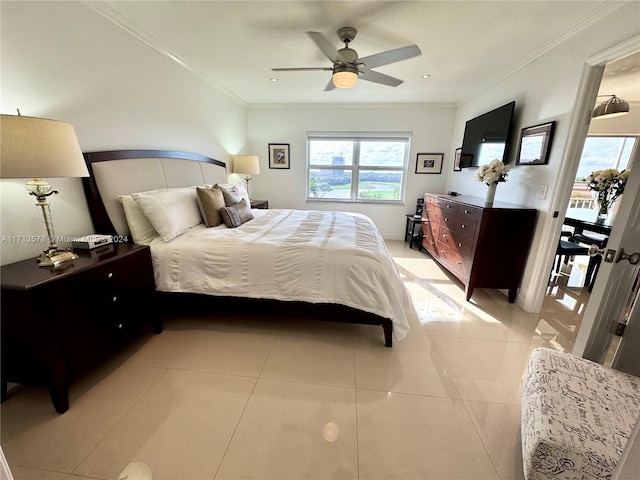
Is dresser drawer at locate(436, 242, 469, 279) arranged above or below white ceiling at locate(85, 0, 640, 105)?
below

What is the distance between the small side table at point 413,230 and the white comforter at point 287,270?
8.56 feet

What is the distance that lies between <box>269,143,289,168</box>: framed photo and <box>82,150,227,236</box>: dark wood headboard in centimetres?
209

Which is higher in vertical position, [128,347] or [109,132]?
[109,132]

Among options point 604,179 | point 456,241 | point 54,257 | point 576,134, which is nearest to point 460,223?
point 456,241

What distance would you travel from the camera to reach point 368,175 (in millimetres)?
4883

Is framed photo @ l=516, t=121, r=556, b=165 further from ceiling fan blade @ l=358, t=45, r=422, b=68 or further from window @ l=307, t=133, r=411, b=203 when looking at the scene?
window @ l=307, t=133, r=411, b=203

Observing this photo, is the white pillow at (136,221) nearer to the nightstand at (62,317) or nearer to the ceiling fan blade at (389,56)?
the nightstand at (62,317)

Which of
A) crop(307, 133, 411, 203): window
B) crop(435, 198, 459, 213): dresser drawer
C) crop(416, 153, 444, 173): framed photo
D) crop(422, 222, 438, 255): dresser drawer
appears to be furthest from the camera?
crop(307, 133, 411, 203): window

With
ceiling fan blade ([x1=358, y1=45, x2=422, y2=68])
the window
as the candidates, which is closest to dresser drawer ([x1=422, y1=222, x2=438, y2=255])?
the window

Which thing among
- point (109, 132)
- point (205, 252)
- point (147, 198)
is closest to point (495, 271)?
point (205, 252)

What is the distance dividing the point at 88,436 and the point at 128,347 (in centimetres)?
71

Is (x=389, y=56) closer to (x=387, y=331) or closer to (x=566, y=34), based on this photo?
(x=566, y=34)

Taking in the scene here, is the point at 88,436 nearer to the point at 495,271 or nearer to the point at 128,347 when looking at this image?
the point at 128,347

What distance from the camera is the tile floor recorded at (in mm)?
1164
